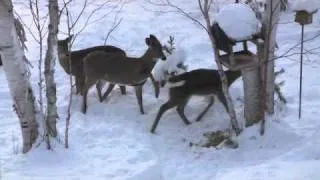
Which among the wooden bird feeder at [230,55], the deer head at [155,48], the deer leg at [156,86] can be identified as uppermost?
the wooden bird feeder at [230,55]

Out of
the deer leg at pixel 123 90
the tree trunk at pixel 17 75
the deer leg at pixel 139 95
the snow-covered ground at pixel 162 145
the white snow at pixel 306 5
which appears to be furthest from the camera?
the deer leg at pixel 123 90

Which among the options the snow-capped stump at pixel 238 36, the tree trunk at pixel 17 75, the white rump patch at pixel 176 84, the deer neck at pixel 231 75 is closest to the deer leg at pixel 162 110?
the white rump patch at pixel 176 84

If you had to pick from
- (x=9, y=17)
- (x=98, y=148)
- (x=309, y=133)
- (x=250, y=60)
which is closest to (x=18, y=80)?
(x=9, y=17)

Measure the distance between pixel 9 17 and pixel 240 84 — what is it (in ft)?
15.0

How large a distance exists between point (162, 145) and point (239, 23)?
1.96 m

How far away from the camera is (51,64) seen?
25.6 ft

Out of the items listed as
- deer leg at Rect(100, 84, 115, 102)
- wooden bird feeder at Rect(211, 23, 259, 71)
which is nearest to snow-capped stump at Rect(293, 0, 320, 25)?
wooden bird feeder at Rect(211, 23, 259, 71)

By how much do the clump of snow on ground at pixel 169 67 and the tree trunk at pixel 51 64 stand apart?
8.49 ft

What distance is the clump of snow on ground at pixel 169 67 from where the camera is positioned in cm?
1015

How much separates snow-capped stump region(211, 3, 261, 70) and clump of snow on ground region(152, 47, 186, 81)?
225 cm

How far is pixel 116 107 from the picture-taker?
32.2ft

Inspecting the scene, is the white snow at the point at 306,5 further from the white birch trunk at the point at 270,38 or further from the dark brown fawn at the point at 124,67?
the dark brown fawn at the point at 124,67

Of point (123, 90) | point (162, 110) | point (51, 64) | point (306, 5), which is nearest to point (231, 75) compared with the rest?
point (162, 110)

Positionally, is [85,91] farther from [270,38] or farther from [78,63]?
[270,38]
